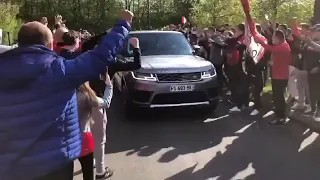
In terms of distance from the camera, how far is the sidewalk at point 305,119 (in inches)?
327

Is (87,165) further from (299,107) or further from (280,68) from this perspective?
(299,107)

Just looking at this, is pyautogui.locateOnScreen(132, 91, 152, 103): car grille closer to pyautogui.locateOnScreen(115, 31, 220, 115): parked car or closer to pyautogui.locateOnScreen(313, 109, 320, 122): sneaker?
pyautogui.locateOnScreen(115, 31, 220, 115): parked car

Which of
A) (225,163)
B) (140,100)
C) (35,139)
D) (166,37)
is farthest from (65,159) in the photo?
(166,37)

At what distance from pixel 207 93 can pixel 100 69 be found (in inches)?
255

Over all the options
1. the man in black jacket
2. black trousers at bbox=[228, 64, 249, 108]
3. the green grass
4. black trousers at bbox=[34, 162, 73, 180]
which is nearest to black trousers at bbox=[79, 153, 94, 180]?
the man in black jacket

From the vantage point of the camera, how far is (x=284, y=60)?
852cm

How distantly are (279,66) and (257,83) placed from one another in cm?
159

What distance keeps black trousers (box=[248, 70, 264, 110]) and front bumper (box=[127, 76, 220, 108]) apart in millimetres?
1500

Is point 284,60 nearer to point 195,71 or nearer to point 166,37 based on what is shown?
point 195,71

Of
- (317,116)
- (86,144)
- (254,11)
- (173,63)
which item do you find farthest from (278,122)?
(254,11)

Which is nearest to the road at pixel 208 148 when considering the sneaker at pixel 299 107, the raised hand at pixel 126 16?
Result: the sneaker at pixel 299 107

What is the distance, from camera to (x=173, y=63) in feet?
29.6

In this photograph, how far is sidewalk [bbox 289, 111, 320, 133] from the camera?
8.30 metres

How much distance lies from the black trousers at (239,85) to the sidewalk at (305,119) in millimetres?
1160
